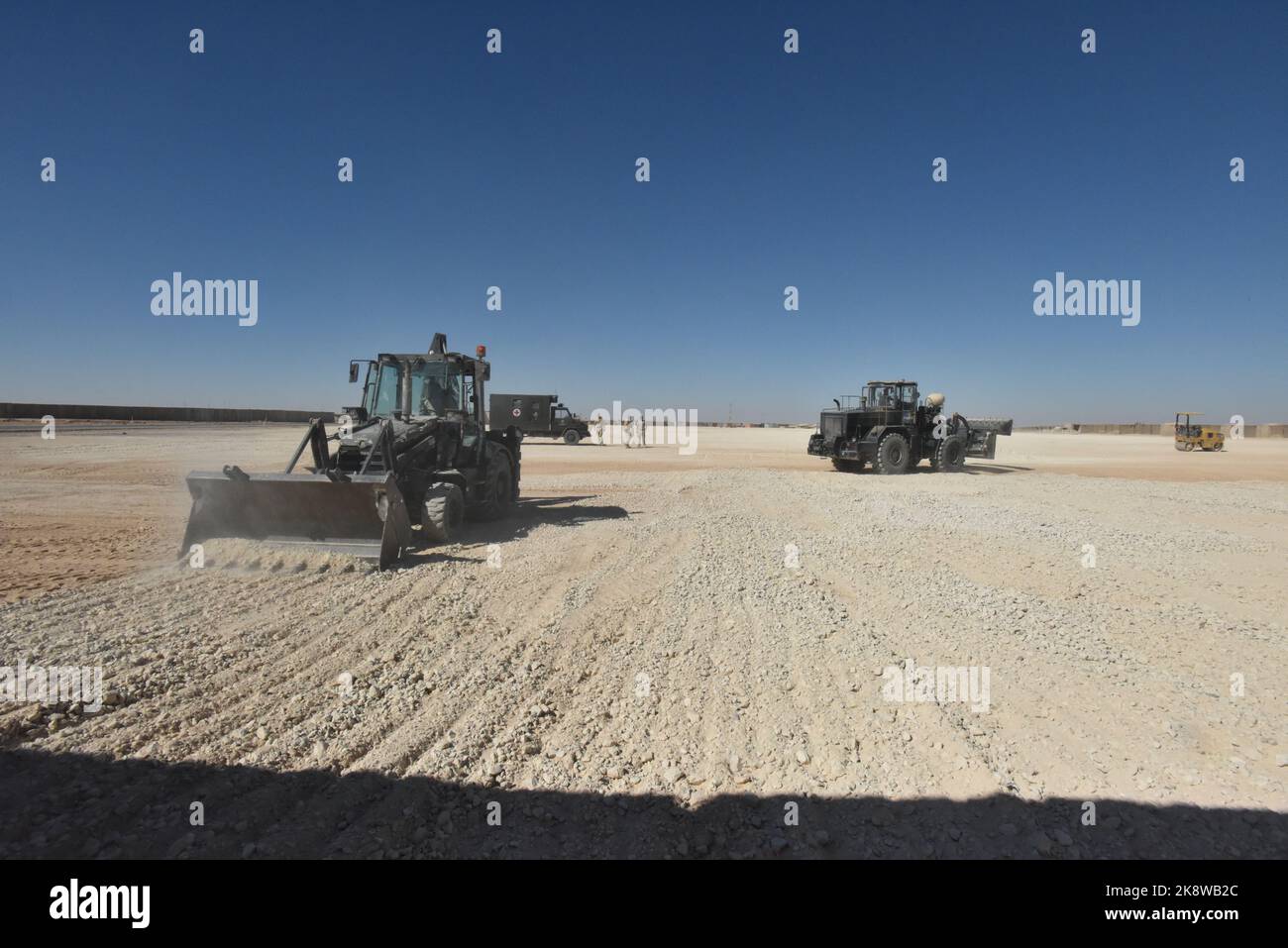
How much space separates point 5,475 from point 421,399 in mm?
14180

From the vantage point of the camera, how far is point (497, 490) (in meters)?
9.41

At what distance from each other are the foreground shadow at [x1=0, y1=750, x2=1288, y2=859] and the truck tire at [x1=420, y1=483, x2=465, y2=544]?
4567mm

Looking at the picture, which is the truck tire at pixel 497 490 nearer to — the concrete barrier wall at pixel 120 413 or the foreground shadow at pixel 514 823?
the foreground shadow at pixel 514 823

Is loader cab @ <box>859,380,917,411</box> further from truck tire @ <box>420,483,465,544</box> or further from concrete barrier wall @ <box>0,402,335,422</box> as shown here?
concrete barrier wall @ <box>0,402,335,422</box>

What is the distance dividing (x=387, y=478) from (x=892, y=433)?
1612cm

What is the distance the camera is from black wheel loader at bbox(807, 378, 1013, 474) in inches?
711

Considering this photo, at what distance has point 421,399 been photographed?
8.60 metres

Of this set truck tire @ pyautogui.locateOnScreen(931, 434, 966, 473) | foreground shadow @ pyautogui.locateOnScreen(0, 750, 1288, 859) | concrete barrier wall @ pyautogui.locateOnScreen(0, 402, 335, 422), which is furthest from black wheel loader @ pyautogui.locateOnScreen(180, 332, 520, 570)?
concrete barrier wall @ pyautogui.locateOnScreen(0, 402, 335, 422)

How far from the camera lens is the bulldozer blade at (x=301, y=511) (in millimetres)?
6465

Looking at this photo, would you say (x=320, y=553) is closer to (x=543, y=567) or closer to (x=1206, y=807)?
(x=543, y=567)

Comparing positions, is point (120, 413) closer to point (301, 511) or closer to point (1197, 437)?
point (301, 511)

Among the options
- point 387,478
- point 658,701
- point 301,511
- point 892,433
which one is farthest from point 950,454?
point 301,511

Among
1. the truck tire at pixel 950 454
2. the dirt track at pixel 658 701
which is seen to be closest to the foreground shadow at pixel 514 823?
the dirt track at pixel 658 701

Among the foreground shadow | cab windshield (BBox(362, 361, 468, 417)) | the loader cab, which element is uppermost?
the loader cab
